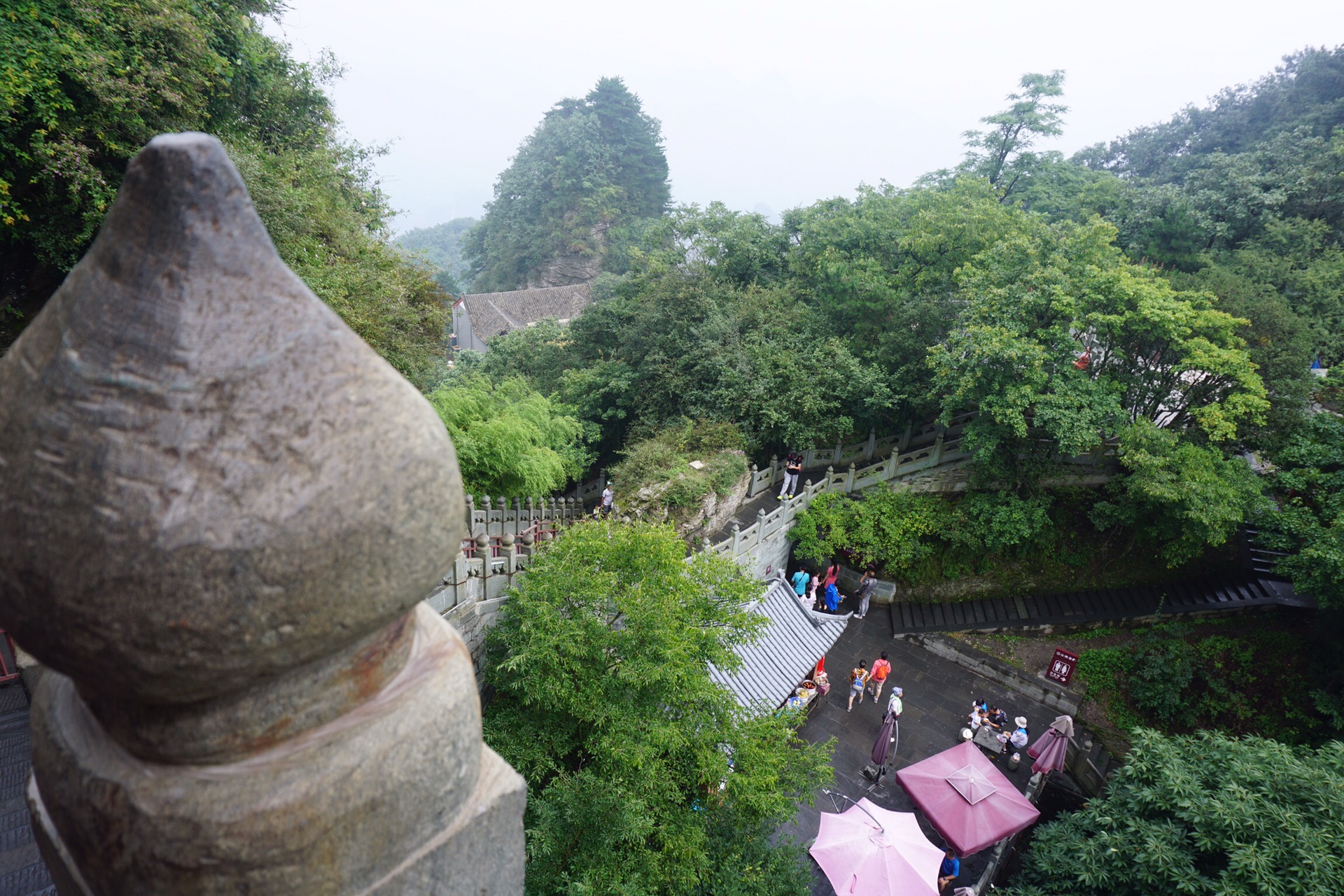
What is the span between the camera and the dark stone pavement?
38.2 ft

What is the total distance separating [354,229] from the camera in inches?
601

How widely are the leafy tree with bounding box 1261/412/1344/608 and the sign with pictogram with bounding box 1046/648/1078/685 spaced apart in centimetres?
401

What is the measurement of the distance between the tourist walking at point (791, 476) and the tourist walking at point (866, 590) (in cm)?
257

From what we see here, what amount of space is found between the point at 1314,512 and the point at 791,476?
404 inches

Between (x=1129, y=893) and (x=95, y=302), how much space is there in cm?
1107

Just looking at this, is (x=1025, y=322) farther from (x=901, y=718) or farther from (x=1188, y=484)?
(x=901, y=718)

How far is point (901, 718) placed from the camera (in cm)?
1368

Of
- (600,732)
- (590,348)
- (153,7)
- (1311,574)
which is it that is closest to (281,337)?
(600,732)

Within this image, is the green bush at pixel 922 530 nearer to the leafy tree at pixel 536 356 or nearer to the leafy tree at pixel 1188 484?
the leafy tree at pixel 1188 484

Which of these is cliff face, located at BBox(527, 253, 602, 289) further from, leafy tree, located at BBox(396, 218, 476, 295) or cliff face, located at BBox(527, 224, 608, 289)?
leafy tree, located at BBox(396, 218, 476, 295)

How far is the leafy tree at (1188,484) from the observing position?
42.6 feet

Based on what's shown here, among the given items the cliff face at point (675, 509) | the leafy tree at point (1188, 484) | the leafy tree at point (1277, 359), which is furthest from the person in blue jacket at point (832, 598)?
the leafy tree at point (1277, 359)

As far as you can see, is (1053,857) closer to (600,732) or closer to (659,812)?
(659,812)

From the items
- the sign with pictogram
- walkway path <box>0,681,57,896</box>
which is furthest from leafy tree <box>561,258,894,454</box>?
walkway path <box>0,681,57,896</box>
